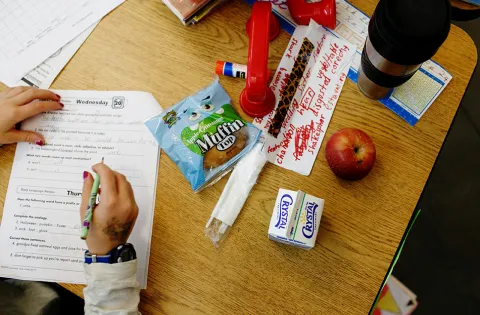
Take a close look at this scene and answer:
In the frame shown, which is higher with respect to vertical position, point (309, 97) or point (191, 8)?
point (191, 8)

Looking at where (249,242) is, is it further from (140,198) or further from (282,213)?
(140,198)

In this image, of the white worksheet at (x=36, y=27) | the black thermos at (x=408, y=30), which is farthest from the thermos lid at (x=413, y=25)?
the white worksheet at (x=36, y=27)

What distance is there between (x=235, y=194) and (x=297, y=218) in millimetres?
128

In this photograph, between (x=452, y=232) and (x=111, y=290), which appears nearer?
(x=111, y=290)

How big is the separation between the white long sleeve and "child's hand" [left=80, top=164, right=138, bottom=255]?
0.12 ft

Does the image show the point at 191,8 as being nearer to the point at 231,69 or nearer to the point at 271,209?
the point at 231,69

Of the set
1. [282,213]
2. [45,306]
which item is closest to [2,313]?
[45,306]

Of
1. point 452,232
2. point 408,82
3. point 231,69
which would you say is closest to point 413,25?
point 408,82

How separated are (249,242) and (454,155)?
981 millimetres

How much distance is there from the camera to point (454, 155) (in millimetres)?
1409

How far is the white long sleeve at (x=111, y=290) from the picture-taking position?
0.70 metres

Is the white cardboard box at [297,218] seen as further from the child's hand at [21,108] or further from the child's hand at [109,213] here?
the child's hand at [21,108]

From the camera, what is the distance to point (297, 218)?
2.29 feet

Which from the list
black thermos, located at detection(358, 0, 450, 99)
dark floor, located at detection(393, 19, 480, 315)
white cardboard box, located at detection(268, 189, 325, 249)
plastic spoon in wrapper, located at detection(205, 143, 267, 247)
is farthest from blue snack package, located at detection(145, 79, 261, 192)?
dark floor, located at detection(393, 19, 480, 315)
